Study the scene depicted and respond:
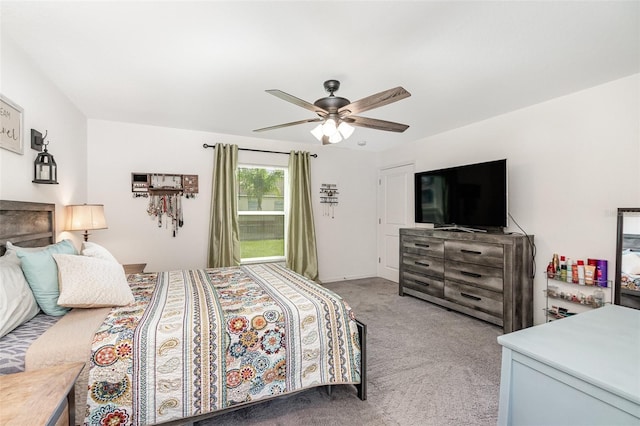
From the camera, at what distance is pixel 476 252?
334 cm

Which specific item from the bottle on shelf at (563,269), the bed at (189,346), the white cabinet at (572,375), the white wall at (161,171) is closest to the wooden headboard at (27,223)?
the bed at (189,346)

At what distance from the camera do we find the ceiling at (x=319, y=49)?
1728 mm

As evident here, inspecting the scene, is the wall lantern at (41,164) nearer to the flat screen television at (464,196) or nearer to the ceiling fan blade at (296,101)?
the ceiling fan blade at (296,101)

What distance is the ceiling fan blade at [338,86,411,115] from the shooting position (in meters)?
1.97

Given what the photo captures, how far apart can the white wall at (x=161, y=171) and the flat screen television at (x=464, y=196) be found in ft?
5.21

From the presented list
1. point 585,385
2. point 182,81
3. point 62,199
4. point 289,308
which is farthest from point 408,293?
point 62,199

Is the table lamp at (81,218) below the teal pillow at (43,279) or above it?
above

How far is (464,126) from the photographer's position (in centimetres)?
401

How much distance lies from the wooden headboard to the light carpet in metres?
1.74

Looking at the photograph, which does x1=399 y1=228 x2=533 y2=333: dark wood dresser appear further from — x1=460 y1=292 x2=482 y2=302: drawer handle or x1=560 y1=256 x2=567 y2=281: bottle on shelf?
x1=560 y1=256 x2=567 y2=281: bottle on shelf

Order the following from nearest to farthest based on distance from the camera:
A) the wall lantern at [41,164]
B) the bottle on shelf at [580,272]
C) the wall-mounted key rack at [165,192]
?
the wall lantern at [41,164] < the bottle on shelf at [580,272] < the wall-mounted key rack at [165,192]

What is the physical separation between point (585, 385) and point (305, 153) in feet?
14.2

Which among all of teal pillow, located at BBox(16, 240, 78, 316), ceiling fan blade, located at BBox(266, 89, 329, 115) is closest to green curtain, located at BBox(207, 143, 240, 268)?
ceiling fan blade, located at BBox(266, 89, 329, 115)

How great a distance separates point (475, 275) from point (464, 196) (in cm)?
97
